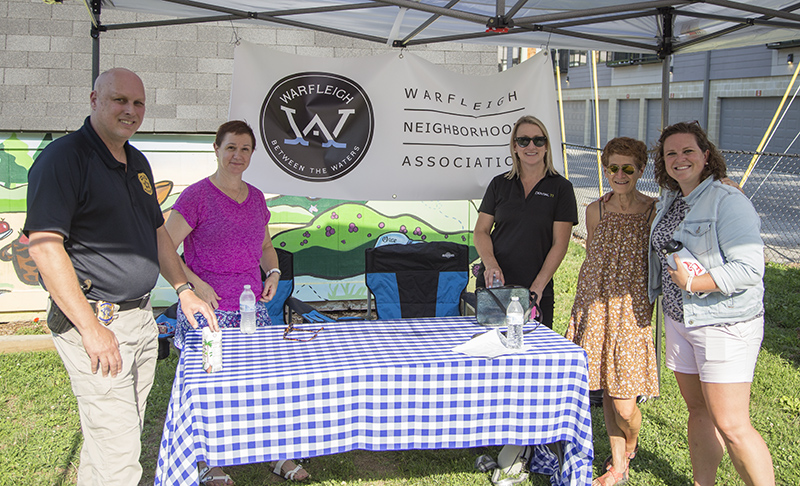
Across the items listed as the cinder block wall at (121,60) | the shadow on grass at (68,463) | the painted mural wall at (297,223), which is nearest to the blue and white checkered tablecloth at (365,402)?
the shadow on grass at (68,463)

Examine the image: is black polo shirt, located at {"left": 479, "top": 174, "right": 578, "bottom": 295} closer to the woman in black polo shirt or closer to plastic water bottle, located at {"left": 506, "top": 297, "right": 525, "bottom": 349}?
the woman in black polo shirt

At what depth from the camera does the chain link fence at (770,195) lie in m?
8.27

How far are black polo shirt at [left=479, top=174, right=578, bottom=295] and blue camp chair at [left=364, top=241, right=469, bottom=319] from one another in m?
0.98

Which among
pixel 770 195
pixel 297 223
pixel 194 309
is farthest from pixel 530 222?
pixel 770 195

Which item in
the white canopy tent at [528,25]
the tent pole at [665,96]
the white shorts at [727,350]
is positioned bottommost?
the white shorts at [727,350]

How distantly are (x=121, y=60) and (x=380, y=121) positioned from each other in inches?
110

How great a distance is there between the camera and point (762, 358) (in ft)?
15.1

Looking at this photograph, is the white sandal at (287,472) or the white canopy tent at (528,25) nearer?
the white sandal at (287,472)

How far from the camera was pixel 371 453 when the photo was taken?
10.9ft

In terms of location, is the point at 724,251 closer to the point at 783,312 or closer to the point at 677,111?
the point at 783,312

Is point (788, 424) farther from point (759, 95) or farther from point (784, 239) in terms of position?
point (759, 95)

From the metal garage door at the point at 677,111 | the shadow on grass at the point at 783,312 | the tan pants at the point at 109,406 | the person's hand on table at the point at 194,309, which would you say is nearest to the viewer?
the tan pants at the point at 109,406

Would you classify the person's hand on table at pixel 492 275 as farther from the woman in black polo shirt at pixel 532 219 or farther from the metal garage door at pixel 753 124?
the metal garage door at pixel 753 124

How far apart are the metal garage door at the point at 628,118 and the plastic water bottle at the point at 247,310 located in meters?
22.3
